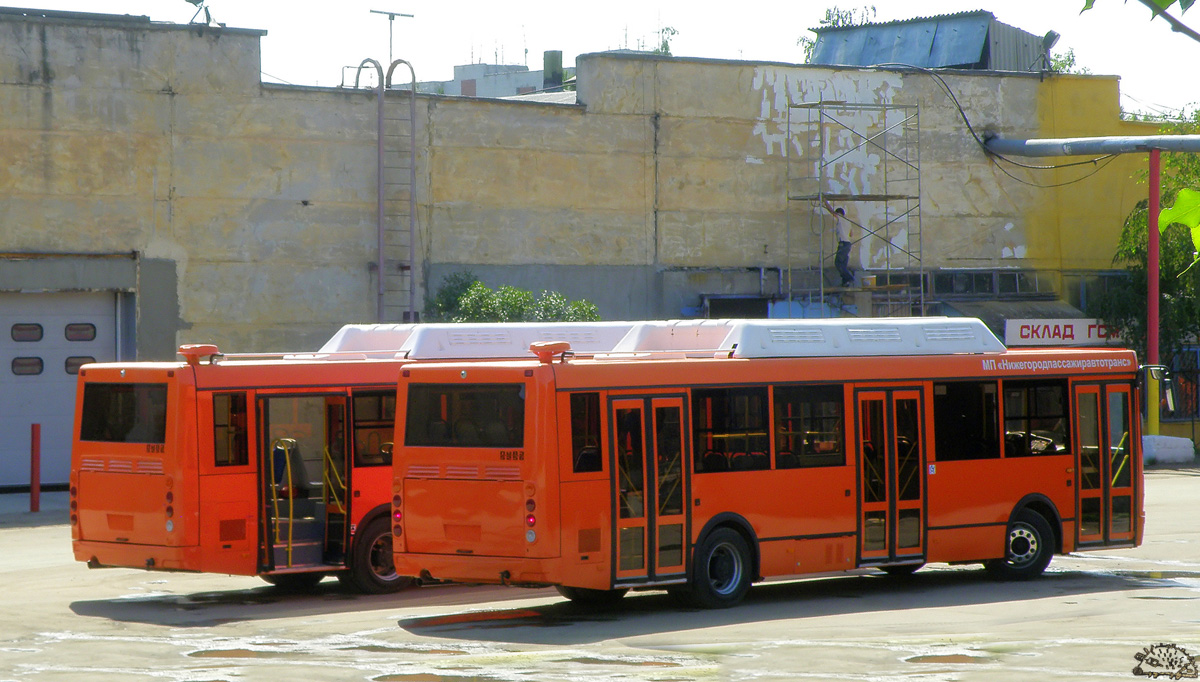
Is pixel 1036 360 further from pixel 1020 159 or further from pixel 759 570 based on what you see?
pixel 1020 159

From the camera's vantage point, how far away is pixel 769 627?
41.8 ft

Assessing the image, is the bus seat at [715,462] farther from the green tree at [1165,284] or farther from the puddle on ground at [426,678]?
the green tree at [1165,284]

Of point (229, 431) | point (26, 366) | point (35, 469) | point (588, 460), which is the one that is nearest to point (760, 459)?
point (588, 460)

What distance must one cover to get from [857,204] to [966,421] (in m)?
19.6

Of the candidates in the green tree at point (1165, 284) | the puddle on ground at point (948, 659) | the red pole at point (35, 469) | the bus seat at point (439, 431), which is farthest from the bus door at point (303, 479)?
the green tree at point (1165, 284)

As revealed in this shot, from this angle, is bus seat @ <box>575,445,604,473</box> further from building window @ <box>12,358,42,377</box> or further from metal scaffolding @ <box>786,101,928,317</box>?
metal scaffolding @ <box>786,101,928,317</box>

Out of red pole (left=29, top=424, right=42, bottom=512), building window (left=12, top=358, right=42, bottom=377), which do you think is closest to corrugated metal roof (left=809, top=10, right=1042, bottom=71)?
building window (left=12, top=358, right=42, bottom=377)

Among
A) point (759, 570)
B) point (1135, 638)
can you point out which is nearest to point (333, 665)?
point (759, 570)

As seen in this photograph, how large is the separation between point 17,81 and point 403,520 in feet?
53.8

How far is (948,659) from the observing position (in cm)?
1077

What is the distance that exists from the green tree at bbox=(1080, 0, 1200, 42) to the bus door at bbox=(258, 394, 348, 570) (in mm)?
11752

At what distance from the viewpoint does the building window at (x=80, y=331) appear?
27031 millimetres

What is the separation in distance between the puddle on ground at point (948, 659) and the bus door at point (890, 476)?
3.91 metres

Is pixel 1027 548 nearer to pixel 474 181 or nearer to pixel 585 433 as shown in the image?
pixel 585 433
